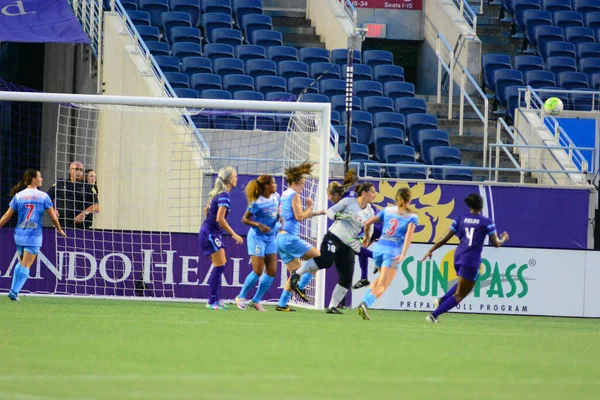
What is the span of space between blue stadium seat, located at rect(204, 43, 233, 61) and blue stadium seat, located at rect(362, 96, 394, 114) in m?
2.91

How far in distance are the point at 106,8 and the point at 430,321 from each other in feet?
43.3

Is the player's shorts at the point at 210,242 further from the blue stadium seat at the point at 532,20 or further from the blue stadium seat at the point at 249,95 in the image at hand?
the blue stadium seat at the point at 532,20

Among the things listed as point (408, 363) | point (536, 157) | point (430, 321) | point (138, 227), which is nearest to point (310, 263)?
point (430, 321)

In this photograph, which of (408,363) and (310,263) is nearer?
(408,363)

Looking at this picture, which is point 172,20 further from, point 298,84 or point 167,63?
point 298,84

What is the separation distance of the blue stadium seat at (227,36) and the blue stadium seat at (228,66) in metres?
1.25

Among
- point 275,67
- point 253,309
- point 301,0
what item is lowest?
point 253,309

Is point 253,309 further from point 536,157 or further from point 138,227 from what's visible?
point 536,157

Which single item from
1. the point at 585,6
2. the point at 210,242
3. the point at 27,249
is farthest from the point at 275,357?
the point at 585,6

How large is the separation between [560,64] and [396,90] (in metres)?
4.04

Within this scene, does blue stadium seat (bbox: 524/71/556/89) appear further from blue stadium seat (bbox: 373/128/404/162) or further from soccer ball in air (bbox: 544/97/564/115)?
blue stadium seat (bbox: 373/128/404/162)

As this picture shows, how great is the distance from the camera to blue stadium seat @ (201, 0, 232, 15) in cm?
2641

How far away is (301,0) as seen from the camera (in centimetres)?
2897

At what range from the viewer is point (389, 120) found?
24328 mm
